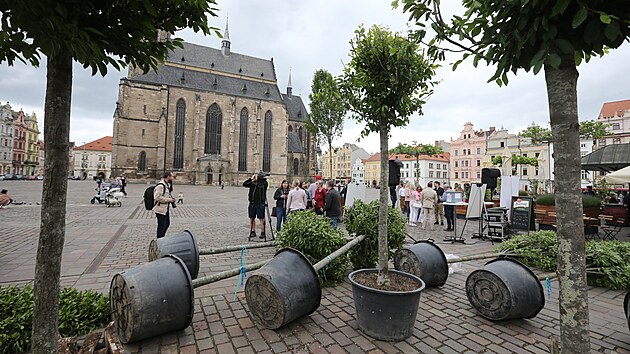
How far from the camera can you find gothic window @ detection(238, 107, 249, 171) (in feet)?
165

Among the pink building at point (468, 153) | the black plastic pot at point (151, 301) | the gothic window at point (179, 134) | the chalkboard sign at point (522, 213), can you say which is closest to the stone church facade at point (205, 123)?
the gothic window at point (179, 134)

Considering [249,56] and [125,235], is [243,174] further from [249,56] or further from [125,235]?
[125,235]

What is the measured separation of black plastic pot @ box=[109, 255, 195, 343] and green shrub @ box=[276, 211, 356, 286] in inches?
76.8

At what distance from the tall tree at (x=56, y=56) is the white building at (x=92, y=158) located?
10625cm

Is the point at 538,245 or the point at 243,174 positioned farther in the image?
the point at 243,174

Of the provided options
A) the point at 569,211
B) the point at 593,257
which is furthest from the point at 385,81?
the point at 593,257

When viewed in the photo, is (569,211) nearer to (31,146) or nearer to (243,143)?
(243,143)

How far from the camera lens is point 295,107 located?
6644cm

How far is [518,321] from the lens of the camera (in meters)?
3.59

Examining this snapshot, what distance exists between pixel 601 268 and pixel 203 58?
2407 inches

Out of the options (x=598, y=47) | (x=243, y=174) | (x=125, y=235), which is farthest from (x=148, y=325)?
(x=243, y=174)

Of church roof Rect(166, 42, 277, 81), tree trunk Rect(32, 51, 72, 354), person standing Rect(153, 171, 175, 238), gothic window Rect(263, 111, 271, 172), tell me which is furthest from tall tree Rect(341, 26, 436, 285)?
church roof Rect(166, 42, 277, 81)

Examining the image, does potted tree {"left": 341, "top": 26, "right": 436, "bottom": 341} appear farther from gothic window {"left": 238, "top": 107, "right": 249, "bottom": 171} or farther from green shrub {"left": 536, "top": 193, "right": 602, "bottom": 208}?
gothic window {"left": 238, "top": 107, "right": 249, "bottom": 171}

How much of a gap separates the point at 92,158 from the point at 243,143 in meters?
68.7
